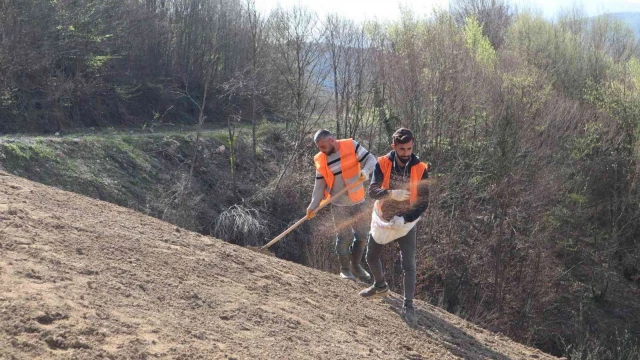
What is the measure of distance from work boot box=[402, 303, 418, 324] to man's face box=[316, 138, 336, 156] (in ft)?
6.34

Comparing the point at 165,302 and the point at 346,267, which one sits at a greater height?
the point at 165,302

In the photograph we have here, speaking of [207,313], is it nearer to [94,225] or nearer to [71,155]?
[94,225]

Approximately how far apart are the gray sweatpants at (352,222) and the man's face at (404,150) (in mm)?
1737

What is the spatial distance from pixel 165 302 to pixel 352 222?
131 inches

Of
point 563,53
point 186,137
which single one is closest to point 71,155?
point 186,137

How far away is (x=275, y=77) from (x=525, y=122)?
365 inches

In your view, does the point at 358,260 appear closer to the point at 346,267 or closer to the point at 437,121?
the point at 346,267

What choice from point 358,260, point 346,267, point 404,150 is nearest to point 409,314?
point 358,260

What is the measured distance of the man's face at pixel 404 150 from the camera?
22.1 ft

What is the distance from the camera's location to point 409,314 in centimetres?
754

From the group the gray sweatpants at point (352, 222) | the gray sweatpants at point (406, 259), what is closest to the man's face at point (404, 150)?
the gray sweatpants at point (406, 259)

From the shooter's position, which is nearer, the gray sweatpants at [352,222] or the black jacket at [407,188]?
the black jacket at [407,188]

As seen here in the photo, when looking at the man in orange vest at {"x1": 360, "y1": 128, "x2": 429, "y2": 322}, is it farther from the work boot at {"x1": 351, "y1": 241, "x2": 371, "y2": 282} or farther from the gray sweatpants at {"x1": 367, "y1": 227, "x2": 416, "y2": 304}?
the work boot at {"x1": 351, "y1": 241, "x2": 371, "y2": 282}

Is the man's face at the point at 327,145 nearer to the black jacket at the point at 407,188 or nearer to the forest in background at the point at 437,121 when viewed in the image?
the black jacket at the point at 407,188
